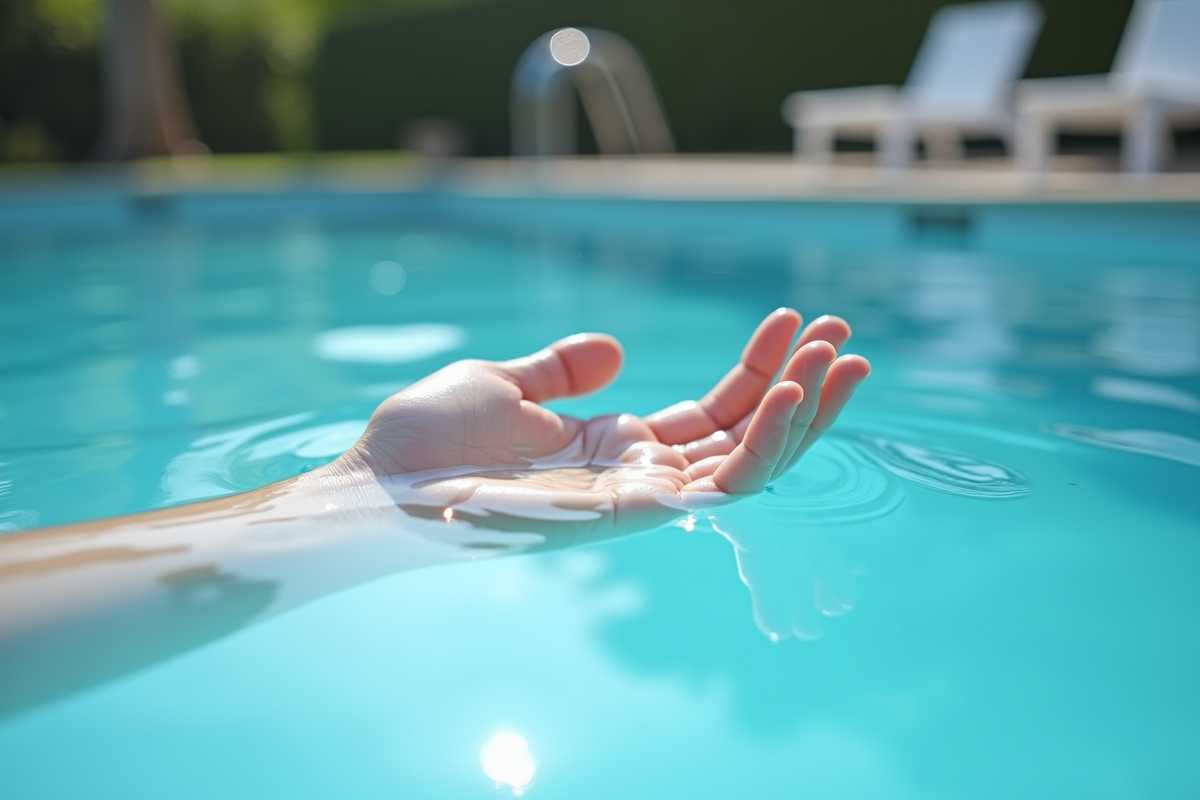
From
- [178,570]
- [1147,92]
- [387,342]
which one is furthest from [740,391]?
[1147,92]

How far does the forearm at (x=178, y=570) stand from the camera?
141cm

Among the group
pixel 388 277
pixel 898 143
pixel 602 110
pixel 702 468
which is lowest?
pixel 388 277

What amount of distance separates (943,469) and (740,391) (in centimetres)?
52

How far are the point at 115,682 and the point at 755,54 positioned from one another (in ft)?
41.6

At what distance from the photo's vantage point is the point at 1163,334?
12.4ft

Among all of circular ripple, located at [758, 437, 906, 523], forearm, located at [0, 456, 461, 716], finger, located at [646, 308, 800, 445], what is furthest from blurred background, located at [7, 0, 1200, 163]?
forearm, located at [0, 456, 461, 716]

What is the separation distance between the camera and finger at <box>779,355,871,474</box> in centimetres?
165

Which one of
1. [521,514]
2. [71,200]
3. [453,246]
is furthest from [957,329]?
[71,200]

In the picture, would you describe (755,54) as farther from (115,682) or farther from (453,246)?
(115,682)

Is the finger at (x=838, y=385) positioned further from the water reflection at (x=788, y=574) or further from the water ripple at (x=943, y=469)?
the water ripple at (x=943, y=469)

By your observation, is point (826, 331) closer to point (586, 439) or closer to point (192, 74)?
point (586, 439)

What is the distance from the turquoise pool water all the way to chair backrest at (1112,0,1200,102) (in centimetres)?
290

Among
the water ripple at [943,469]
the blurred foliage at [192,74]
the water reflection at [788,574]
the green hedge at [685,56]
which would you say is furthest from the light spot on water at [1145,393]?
the blurred foliage at [192,74]

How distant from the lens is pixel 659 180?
9023 millimetres
